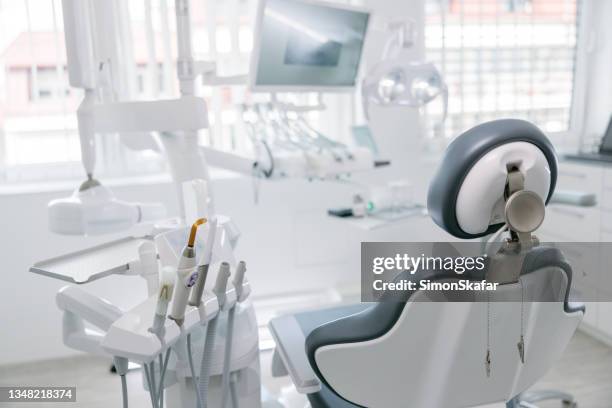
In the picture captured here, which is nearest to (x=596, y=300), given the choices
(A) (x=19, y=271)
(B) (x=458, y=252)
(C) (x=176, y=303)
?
(B) (x=458, y=252)

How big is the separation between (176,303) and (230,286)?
0.74 ft

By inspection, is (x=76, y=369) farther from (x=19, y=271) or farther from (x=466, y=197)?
(x=466, y=197)

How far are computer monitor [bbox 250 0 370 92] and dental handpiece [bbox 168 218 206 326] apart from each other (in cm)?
97

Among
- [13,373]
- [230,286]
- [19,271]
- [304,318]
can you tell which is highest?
[230,286]

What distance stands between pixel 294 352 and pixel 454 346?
0.40 m

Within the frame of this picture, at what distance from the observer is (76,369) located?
97.4 inches

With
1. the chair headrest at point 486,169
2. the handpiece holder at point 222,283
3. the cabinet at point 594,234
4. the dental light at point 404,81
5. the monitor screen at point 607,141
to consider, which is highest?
the dental light at point 404,81

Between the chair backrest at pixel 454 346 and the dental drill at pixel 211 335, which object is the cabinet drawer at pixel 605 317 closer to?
the chair backrest at pixel 454 346

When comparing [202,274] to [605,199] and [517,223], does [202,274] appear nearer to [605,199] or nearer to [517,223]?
[517,223]

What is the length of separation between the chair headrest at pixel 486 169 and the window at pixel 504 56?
2277 mm

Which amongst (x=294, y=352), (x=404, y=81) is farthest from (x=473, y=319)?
(x=404, y=81)

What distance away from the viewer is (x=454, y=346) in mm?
1052

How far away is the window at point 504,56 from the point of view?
10.1ft

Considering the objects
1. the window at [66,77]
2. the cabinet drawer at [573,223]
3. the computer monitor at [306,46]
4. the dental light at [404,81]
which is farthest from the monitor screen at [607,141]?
the window at [66,77]
